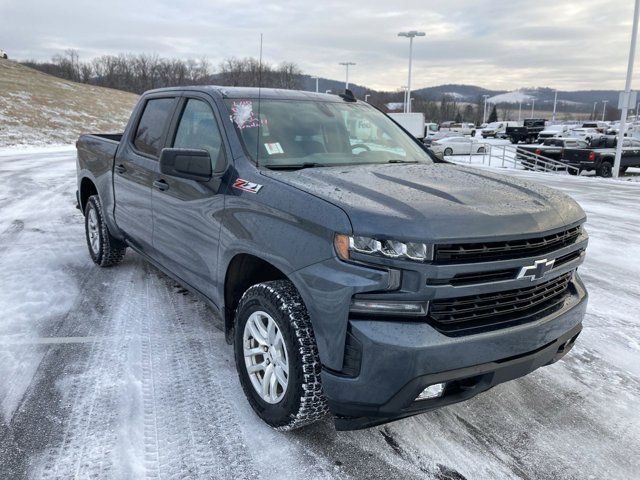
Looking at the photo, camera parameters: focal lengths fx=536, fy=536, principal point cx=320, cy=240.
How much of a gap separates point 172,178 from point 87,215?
2.63 meters

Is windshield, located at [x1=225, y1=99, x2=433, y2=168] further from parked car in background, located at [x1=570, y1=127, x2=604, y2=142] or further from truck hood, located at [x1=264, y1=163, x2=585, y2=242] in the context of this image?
parked car in background, located at [x1=570, y1=127, x2=604, y2=142]

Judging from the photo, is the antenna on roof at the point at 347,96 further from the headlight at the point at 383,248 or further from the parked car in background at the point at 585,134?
the parked car in background at the point at 585,134

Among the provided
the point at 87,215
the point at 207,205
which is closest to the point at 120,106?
the point at 87,215

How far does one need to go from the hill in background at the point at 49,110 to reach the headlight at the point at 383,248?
1078 inches

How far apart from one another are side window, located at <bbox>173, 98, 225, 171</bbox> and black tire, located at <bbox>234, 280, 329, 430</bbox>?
39.7 inches

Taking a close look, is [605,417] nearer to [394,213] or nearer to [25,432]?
[394,213]

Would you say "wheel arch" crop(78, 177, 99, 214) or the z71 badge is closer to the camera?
the z71 badge

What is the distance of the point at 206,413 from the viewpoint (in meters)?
3.03

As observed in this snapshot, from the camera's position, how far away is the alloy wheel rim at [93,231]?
5640mm

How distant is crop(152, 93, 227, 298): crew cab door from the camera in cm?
331

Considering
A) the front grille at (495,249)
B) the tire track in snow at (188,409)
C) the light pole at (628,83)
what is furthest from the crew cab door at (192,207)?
the light pole at (628,83)

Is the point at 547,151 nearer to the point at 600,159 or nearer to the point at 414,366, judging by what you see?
the point at 600,159

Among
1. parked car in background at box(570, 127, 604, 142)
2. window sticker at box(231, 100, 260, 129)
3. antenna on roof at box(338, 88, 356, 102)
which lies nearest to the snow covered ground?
window sticker at box(231, 100, 260, 129)

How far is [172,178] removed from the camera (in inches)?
149
